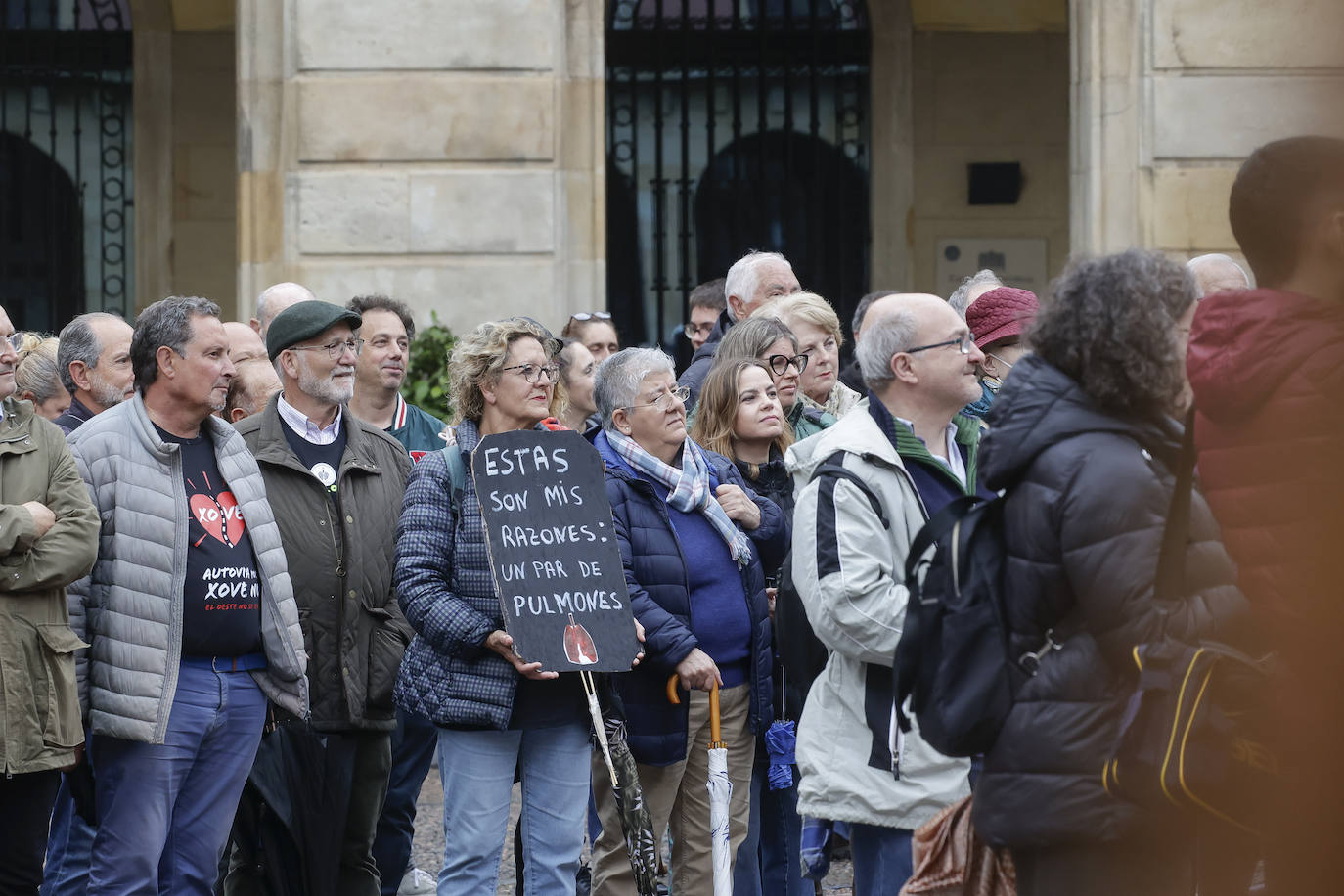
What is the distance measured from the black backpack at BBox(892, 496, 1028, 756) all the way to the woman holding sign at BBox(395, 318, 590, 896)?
5.19 ft

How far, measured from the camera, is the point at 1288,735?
89.7 inches

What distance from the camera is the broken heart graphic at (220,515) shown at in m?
5.02

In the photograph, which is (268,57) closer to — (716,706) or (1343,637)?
(716,706)

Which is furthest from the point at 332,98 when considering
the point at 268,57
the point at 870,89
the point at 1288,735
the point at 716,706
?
the point at 1288,735

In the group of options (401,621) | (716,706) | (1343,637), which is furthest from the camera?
(401,621)

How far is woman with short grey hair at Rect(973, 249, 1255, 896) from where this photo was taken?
10.7ft

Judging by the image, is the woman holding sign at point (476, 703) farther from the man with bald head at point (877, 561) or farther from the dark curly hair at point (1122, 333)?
the dark curly hair at point (1122, 333)

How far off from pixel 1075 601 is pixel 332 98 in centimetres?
732

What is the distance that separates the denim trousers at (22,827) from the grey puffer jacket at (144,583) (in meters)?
0.22

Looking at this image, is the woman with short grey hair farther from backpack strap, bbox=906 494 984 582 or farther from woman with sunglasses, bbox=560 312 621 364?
woman with sunglasses, bbox=560 312 621 364

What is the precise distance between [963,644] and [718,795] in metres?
1.87

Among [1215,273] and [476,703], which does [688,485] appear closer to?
[476,703]

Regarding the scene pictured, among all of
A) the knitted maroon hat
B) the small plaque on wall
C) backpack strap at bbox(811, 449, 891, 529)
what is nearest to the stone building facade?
the small plaque on wall

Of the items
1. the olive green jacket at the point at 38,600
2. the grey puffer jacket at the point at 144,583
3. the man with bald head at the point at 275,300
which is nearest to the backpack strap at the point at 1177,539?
the grey puffer jacket at the point at 144,583
